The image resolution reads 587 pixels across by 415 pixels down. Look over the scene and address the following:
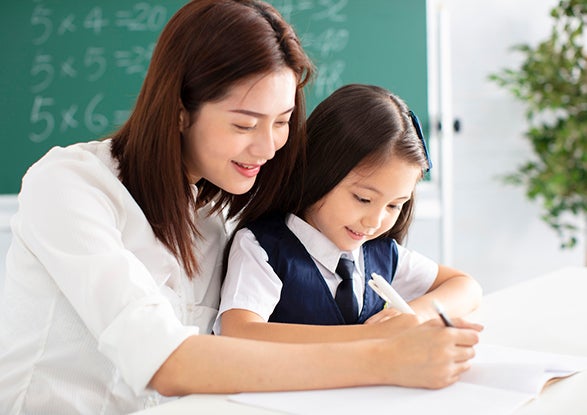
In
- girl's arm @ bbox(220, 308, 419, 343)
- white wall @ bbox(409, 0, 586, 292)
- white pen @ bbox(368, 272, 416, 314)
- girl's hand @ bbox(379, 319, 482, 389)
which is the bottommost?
white wall @ bbox(409, 0, 586, 292)

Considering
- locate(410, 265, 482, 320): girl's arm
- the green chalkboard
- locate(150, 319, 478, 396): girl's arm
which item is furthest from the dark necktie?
the green chalkboard

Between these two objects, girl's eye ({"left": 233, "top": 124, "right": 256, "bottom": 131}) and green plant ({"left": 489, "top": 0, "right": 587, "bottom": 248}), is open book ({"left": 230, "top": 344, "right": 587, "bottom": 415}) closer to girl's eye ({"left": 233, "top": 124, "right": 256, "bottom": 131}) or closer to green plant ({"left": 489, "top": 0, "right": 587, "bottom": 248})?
girl's eye ({"left": 233, "top": 124, "right": 256, "bottom": 131})

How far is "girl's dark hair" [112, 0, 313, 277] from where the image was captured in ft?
3.89

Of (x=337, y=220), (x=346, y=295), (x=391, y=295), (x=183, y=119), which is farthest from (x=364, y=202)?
(x=183, y=119)

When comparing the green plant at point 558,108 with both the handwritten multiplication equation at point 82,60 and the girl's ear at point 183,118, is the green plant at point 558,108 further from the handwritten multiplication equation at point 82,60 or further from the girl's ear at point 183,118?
the girl's ear at point 183,118

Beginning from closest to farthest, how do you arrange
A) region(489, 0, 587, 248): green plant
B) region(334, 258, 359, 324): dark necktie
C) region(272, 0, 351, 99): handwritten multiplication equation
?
region(334, 258, 359, 324): dark necktie < region(272, 0, 351, 99): handwritten multiplication equation < region(489, 0, 587, 248): green plant

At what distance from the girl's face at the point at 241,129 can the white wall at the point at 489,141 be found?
2.76 meters

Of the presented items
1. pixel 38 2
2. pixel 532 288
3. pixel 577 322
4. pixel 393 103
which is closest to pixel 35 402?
pixel 393 103

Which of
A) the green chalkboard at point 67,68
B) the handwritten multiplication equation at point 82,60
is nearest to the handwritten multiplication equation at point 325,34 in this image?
the green chalkboard at point 67,68

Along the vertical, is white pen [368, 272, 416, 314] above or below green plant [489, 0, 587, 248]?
above

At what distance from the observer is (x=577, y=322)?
1409 mm

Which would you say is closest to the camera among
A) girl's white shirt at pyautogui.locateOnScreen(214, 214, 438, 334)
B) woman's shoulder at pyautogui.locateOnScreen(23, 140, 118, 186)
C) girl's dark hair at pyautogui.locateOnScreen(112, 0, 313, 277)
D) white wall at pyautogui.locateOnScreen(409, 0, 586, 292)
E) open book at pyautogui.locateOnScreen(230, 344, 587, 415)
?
open book at pyautogui.locateOnScreen(230, 344, 587, 415)

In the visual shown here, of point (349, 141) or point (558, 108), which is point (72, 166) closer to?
point (349, 141)

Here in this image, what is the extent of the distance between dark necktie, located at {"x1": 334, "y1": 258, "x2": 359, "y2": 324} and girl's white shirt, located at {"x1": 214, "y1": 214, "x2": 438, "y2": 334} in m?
0.01
